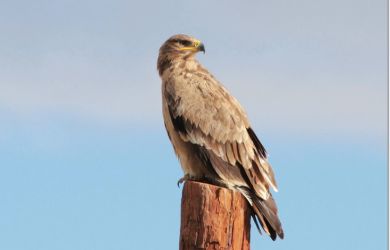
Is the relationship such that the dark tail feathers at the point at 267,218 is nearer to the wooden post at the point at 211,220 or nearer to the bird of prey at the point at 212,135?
the bird of prey at the point at 212,135

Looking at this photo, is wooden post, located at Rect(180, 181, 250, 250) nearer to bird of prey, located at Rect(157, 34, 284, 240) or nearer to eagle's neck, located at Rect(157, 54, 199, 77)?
bird of prey, located at Rect(157, 34, 284, 240)

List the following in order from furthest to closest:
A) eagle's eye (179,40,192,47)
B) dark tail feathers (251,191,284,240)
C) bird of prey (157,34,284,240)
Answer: eagle's eye (179,40,192,47), bird of prey (157,34,284,240), dark tail feathers (251,191,284,240)

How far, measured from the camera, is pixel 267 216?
731 cm

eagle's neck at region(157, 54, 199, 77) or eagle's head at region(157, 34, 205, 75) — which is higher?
eagle's head at region(157, 34, 205, 75)

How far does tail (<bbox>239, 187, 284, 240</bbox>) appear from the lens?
7281mm

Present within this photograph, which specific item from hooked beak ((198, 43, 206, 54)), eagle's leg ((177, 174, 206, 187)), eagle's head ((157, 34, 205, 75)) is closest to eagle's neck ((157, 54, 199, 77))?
eagle's head ((157, 34, 205, 75))

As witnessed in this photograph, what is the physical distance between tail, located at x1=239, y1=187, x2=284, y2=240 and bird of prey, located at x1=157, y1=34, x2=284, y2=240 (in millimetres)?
29

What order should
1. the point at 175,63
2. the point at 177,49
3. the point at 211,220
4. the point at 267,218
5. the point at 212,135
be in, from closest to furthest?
the point at 211,220
the point at 267,218
the point at 212,135
the point at 175,63
the point at 177,49

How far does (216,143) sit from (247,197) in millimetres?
1123

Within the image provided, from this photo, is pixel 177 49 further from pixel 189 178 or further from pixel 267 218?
pixel 267 218

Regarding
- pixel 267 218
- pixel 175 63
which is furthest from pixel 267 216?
pixel 175 63

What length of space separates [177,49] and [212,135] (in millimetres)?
1678

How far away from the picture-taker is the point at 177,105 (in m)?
8.59

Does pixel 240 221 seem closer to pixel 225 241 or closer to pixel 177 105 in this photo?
pixel 225 241
